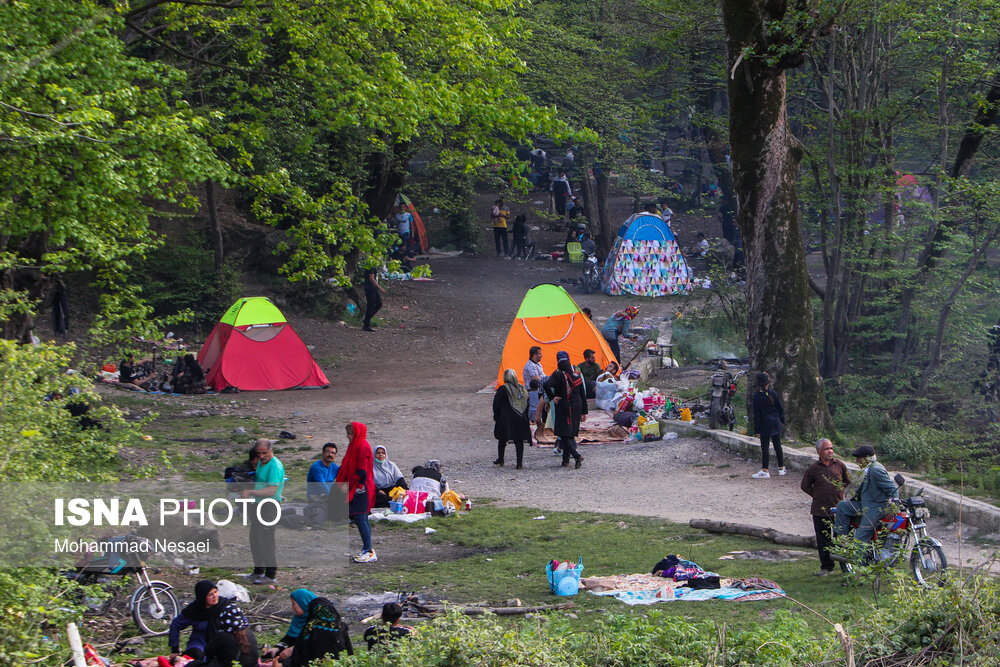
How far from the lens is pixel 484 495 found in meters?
12.2

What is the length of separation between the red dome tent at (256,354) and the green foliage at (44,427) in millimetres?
10062

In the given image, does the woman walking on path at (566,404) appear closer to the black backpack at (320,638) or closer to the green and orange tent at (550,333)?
the green and orange tent at (550,333)

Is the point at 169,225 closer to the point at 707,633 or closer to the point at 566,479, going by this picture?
the point at 566,479

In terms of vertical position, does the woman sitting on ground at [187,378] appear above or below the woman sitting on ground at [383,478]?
above

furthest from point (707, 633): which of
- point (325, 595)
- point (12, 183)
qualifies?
point (12, 183)

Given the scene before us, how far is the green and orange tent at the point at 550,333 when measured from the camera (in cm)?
1745

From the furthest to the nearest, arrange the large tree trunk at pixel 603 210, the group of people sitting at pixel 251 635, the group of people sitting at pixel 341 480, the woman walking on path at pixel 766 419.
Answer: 1. the large tree trunk at pixel 603 210
2. the woman walking on path at pixel 766 419
3. the group of people sitting at pixel 341 480
4. the group of people sitting at pixel 251 635

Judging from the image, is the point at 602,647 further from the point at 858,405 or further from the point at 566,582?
the point at 858,405

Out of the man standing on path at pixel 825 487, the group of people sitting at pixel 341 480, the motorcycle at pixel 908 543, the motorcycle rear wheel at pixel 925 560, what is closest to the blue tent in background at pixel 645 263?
the group of people sitting at pixel 341 480

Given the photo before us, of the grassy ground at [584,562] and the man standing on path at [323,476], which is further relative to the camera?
the man standing on path at [323,476]

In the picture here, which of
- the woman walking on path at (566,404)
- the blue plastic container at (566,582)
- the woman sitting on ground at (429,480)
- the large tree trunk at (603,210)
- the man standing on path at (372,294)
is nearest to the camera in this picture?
the blue plastic container at (566,582)

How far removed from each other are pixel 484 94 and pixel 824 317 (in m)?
8.06

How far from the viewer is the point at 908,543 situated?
7516mm

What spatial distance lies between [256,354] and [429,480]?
798 centimetres
